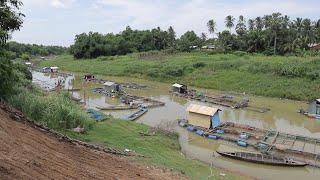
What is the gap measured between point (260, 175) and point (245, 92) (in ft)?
106

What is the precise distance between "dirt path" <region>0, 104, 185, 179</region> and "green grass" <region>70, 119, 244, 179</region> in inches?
91.7

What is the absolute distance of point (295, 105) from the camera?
47.2 m

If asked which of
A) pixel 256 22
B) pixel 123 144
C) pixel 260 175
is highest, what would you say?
pixel 256 22

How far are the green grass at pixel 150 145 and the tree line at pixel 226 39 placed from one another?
173ft

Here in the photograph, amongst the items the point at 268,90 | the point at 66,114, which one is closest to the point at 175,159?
the point at 66,114

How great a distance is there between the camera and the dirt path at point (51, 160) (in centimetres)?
1130

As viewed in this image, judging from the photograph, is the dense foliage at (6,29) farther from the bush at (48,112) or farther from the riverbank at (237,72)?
the riverbank at (237,72)

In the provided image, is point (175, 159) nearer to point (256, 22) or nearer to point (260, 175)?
point (260, 175)

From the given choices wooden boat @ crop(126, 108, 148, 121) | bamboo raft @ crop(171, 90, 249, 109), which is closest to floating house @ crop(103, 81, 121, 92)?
bamboo raft @ crop(171, 90, 249, 109)

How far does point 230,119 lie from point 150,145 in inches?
618

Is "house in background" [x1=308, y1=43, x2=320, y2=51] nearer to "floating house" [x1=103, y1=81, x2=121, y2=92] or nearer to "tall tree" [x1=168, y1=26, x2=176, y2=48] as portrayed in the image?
"tall tree" [x1=168, y1=26, x2=176, y2=48]

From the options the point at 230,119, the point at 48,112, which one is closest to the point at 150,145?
the point at 48,112

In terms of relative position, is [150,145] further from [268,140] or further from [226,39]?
[226,39]

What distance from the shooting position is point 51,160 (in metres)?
13.1
